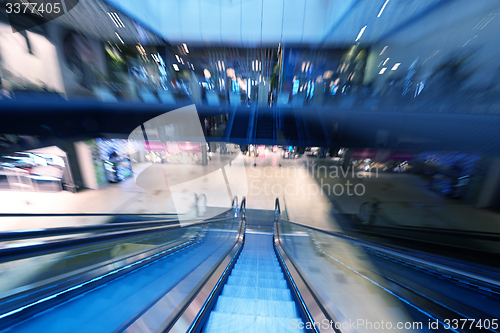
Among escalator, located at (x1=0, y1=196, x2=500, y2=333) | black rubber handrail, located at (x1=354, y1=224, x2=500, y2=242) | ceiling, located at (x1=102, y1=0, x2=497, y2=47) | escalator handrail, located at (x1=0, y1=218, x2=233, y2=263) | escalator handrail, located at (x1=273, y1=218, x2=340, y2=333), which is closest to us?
escalator handrail, located at (x1=0, y1=218, x2=233, y2=263)

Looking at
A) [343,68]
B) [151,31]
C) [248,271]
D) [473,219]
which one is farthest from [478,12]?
[151,31]

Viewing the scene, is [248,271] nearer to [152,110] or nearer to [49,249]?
[49,249]

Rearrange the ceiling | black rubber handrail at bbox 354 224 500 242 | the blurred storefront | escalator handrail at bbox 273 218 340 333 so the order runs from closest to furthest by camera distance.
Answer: escalator handrail at bbox 273 218 340 333, black rubber handrail at bbox 354 224 500 242, the blurred storefront, the ceiling

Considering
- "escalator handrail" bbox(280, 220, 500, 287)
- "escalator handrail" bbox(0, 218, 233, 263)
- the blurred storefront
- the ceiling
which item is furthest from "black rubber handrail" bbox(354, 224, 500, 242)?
the blurred storefront

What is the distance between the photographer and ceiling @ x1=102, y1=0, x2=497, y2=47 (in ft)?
21.1

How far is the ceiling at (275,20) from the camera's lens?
6.44 m

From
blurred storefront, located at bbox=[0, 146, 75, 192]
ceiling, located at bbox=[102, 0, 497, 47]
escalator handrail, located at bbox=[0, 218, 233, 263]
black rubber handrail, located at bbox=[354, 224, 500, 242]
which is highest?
ceiling, located at bbox=[102, 0, 497, 47]

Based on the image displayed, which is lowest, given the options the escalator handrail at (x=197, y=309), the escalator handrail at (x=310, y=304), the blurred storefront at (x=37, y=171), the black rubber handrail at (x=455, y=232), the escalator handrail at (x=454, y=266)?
the black rubber handrail at (x=455, y=232)

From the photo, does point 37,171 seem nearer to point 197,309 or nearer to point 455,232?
point 197,309

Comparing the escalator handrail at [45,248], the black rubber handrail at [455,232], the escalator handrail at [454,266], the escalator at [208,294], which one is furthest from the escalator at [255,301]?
the black rubber handrail at [455,232]

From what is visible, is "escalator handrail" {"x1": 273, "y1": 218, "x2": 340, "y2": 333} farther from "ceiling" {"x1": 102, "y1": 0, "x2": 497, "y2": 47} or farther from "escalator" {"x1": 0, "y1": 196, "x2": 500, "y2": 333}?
"ceiling" {"x1": 102, "y1": 0, "x2": 497, "y2": 47}

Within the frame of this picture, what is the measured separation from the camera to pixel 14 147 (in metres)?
5.40

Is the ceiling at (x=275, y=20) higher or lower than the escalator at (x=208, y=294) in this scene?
higher

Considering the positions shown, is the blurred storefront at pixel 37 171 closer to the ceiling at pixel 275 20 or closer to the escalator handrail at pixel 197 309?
the ceiling at pixel 275 20
